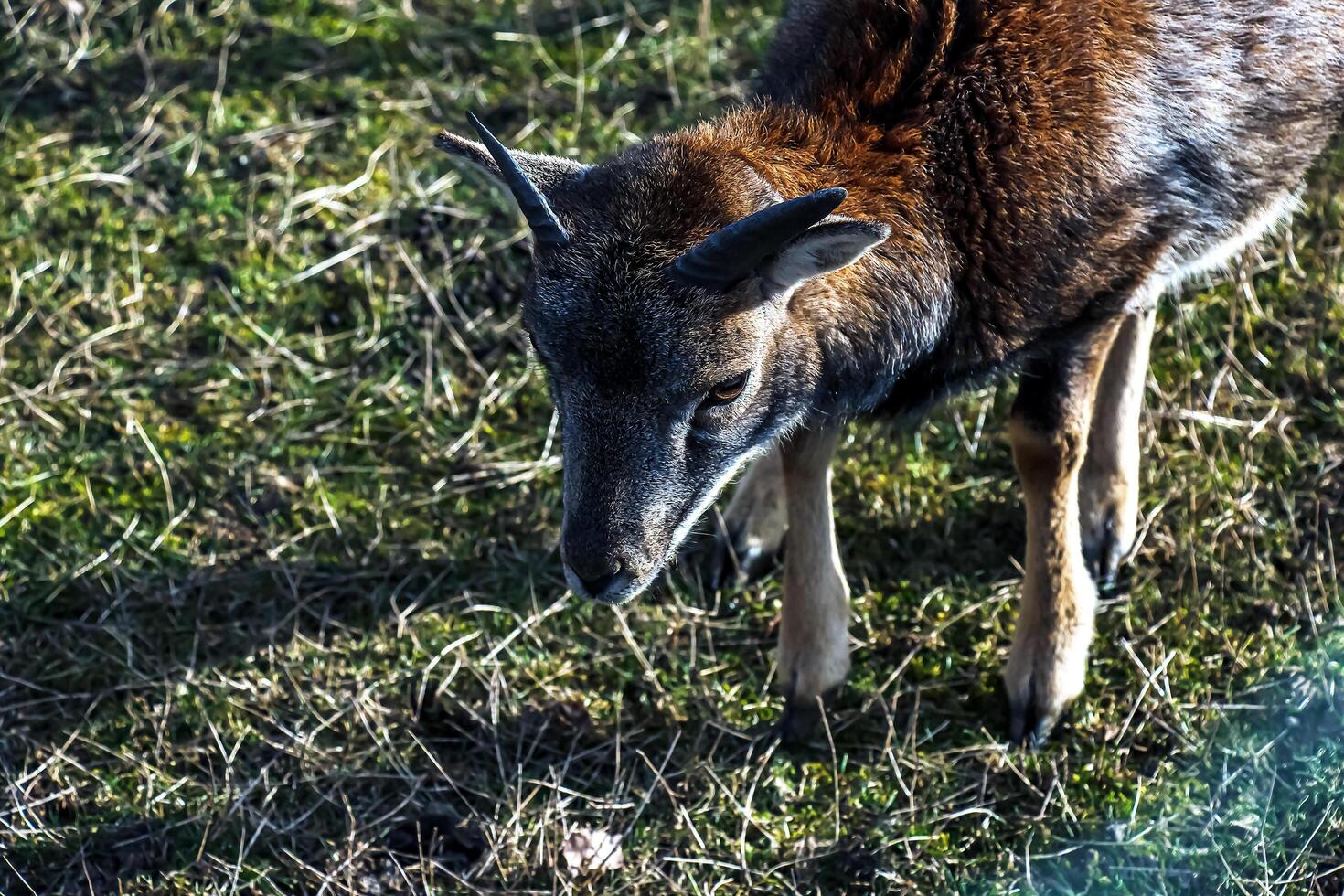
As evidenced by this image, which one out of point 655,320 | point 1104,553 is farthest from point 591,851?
point 1104,553

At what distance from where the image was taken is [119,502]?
20.4ft

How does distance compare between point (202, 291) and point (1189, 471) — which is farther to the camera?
point (202, 291)

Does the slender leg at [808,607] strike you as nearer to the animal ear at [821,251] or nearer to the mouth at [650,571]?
the mouth at [650,571]

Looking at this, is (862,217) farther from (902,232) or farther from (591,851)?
(591,851)

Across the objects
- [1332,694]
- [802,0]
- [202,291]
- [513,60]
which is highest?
[802,0]

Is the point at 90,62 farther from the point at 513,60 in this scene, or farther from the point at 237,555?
Answer: the point at 237,555

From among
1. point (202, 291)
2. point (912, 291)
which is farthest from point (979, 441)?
point (202, 291)

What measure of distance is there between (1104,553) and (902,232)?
2028mm

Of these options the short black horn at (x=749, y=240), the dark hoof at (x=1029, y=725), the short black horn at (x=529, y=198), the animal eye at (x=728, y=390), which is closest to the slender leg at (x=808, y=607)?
the dark hoof at (x=1029, y=725)

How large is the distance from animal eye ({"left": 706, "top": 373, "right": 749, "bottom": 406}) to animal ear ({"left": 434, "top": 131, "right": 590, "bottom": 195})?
89 centimetres

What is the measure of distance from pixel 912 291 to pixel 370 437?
2.91 meters

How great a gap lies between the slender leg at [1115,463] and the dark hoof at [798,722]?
1.42 meters

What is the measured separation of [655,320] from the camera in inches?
167

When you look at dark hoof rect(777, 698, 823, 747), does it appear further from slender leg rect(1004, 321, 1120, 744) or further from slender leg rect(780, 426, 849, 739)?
slender leg rect(1004, 321, 1120, 744)
